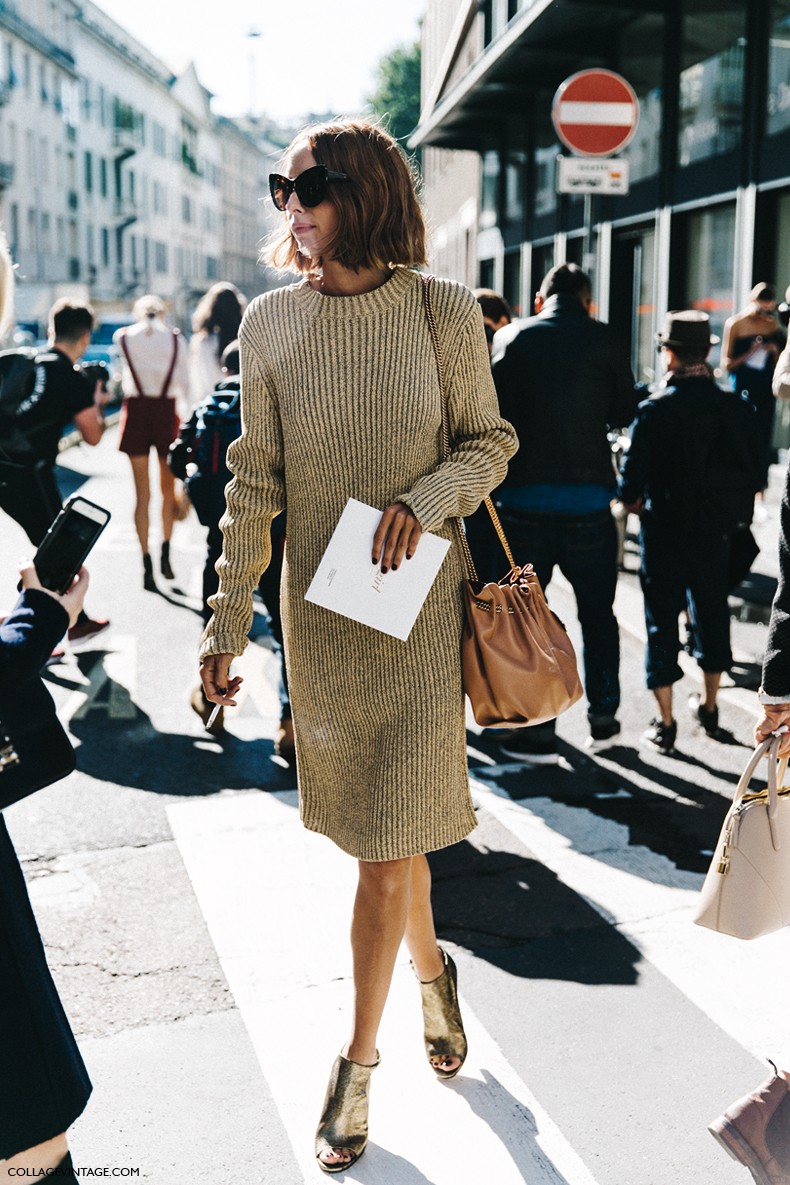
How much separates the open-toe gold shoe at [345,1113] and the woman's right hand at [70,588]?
1274 mm

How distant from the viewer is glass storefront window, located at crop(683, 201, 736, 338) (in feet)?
40.6

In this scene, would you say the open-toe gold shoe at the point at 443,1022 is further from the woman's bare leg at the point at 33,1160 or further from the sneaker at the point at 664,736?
the sneaker at the point at 664,736

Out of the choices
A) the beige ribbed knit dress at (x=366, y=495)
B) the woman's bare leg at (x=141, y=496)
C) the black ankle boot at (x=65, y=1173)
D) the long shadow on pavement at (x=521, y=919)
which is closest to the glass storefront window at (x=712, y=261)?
the woman's bare leg at (x=141, y=496)

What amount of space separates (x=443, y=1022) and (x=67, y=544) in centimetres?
160

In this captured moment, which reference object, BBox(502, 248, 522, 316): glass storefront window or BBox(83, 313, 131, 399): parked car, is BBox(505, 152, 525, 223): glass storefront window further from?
BBox(83, 313, 131, 399): parked car

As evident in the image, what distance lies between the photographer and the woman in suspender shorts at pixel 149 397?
9.27 m

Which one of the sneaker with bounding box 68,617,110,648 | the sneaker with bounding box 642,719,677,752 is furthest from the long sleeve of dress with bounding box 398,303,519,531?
the sneaker with bounding box 68,617,110,648

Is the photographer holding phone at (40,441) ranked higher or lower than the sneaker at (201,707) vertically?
higher

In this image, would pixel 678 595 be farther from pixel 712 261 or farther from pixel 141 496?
pixel 712 261

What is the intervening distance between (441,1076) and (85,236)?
2615 inches

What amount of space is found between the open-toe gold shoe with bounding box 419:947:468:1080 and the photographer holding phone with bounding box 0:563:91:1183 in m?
1.10

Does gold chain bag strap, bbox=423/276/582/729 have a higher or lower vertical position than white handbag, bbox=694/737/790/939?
higher

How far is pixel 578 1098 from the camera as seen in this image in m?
2.98

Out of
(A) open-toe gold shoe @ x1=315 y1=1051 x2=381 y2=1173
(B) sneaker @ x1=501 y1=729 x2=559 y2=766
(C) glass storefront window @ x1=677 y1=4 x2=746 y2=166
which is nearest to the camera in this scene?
(A) open-toe gold shoe @ x1=315 y1=1051 x2=381 y2=1173
